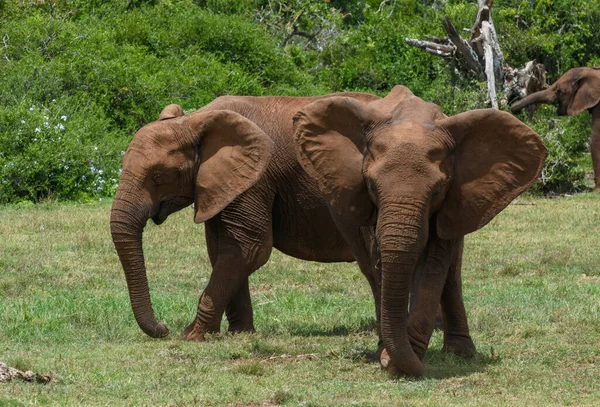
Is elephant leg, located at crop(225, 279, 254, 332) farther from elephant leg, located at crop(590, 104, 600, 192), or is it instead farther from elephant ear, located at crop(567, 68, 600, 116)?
elephant ear, located at crop(567, 68, 600, 116)

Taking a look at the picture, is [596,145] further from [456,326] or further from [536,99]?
[456,326]

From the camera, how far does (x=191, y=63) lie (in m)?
23.1

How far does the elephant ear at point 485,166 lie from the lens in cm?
840

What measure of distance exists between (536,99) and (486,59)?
1.24 metres

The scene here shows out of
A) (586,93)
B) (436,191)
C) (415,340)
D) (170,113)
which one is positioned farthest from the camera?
(586,93)

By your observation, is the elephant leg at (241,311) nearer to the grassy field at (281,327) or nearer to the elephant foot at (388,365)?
the grassy field at (281,327)

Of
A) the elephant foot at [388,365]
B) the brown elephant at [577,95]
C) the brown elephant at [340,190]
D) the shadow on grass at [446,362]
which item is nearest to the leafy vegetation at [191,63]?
the brown elephant at [577,95]

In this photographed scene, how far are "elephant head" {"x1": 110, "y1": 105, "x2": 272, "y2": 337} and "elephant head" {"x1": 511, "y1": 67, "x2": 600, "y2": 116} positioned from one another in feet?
41.9

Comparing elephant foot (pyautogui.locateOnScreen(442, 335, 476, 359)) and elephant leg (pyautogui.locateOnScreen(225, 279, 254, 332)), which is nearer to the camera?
elephant foot (pyautogui.locateOnScreen(442, 335, 476, 359))

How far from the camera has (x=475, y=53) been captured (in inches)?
859

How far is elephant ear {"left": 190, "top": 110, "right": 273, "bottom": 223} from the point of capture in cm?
1005

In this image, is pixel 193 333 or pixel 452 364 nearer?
pixel 452 364

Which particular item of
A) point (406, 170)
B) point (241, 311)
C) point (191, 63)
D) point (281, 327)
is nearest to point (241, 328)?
point (241, 311)

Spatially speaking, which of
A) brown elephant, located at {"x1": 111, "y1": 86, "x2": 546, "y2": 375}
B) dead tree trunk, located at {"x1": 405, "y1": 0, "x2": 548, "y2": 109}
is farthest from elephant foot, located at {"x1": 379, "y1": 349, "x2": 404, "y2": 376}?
dead tree trunk, located at {"x1": 405, "y1": 0, "x2": 548, "y2": 109}
